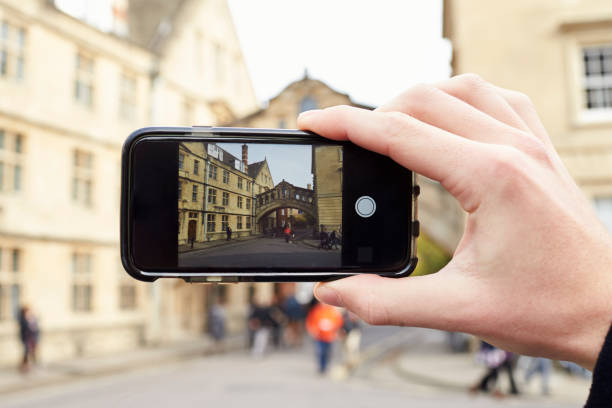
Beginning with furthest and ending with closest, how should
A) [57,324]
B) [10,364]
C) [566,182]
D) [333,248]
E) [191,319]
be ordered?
[191,319] → [57,324] → [10,364] → [333,248] → [566,182]

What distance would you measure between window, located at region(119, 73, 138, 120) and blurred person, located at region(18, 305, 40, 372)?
25.7 ft

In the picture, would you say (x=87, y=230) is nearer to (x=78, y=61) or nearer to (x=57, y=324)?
(x=57, y=324)

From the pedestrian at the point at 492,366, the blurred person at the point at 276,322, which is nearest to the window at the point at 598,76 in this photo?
the pedestrian at the point at 492,366

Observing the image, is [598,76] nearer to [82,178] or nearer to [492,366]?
[492,366]

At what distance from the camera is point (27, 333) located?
14.5 metres

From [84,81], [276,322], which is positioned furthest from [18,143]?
[276,322]

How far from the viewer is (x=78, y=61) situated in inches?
720

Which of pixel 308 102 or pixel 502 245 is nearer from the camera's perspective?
pixel 502 245

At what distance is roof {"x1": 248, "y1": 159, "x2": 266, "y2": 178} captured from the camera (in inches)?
59.3

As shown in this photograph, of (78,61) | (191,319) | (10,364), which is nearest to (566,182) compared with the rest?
(10,364)

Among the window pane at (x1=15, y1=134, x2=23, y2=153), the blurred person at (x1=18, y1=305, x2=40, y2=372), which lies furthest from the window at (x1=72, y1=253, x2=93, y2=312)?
the window pane at (x1=15, y1=134, x2=23, y2=153)

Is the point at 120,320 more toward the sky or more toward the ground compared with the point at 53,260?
more toward the ground

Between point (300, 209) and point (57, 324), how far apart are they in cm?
1742

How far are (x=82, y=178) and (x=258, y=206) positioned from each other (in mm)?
18188
